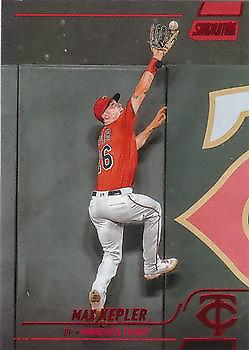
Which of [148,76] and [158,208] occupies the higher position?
[148,76]

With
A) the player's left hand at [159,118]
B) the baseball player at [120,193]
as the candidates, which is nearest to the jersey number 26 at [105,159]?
the baseball player at [120,193]

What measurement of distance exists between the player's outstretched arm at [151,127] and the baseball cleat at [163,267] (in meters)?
0.24

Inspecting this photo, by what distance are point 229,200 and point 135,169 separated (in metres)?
0.20

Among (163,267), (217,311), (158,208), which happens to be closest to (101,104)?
(158,208)

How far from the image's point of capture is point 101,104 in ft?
4.07

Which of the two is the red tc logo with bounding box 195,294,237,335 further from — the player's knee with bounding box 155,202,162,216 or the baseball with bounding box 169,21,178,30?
the baseball with bounding box 169,21,178,30

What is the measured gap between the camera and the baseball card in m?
1.25

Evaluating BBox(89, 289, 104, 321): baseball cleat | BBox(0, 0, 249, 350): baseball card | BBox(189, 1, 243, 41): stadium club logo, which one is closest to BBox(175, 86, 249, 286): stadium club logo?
BBox(0, 0, 249, 350): baseball card

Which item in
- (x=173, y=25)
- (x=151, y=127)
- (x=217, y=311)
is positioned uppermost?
(x=173, y=25)

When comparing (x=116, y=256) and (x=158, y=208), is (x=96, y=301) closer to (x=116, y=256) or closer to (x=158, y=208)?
(x=116, y=256)

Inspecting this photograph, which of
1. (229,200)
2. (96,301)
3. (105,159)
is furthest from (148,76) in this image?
(96,301)

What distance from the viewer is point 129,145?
1.24 meters

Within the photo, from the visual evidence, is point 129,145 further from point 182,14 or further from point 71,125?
point 182,14

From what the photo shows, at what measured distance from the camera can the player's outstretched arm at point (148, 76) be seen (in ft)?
4.04
